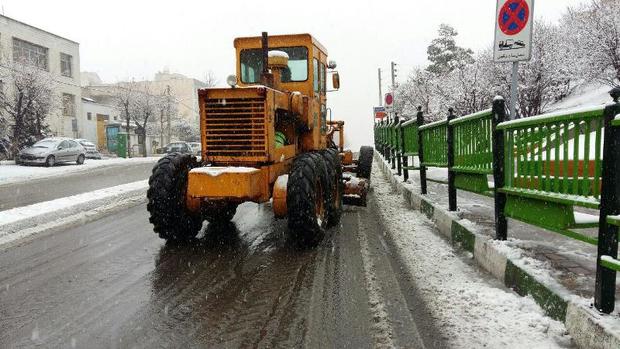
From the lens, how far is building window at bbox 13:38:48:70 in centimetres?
3662

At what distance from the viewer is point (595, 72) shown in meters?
26.0

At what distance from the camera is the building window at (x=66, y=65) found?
42750mm

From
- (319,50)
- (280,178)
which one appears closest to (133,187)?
(319,50)

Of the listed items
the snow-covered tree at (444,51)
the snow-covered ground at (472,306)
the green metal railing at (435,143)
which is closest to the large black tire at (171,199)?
the snow-covered ground at (472,306)

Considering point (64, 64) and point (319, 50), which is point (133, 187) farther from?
point (64, 64)

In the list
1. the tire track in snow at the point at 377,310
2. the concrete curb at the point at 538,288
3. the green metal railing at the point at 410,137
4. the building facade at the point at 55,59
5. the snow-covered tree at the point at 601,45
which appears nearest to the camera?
the concrete curb at the point at 538,288

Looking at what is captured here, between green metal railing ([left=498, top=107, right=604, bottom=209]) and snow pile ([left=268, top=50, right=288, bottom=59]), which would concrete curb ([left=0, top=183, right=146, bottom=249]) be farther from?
green metal railing ([left=498, top=107, right=604, bottom=209])

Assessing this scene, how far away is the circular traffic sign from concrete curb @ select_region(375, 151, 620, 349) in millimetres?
2458

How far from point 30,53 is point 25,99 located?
36.8 ft

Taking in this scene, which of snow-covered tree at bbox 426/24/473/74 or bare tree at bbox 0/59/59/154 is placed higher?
snow-covered tree at bbox 426/24/473/74

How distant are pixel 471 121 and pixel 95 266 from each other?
4648 mm

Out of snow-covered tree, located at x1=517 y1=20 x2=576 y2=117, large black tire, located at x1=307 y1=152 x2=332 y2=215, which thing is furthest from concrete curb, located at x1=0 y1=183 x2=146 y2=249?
snow-covered tree, located at x1=517 y1=20 x2=576 y2=117

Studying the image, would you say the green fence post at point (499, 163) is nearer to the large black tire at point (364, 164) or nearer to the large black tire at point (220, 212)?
the large black tire at point (220, 212)

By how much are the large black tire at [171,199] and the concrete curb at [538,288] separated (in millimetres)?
3301
